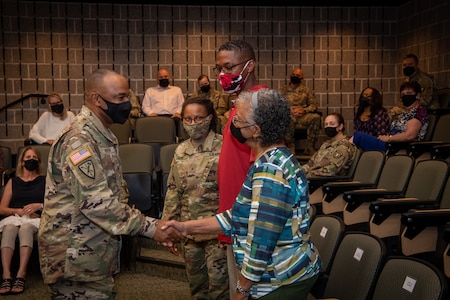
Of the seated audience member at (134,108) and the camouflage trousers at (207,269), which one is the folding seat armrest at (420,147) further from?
the seated audience member at (134,108)

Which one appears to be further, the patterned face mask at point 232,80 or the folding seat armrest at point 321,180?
the folding seat armrest at point 321,180

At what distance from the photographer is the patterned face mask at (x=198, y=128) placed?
11.3 ft

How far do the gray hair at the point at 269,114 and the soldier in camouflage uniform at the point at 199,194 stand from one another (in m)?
1.41

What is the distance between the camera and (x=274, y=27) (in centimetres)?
983

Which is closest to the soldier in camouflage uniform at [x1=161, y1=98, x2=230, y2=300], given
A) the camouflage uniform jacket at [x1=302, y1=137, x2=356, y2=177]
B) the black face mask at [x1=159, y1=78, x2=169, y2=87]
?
the camouflage uniform jacket at [x1=302, y1=137, x2=356, y2=177]

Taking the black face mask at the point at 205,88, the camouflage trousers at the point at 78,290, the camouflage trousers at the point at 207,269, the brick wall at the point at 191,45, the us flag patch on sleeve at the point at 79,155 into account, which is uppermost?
the brick wall at the point at 191,45

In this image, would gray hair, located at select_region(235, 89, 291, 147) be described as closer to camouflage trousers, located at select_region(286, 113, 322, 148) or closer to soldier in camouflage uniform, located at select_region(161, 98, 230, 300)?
soldier in camouflage uniform, located at select_region(161, 98, 230, 300)

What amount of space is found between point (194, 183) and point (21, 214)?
230 centimetres

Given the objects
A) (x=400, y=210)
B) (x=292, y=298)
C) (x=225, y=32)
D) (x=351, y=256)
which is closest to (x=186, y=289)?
(x=400, y=210)

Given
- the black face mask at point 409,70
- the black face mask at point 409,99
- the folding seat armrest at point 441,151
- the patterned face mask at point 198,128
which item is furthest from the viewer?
the black face mask at point 409,70

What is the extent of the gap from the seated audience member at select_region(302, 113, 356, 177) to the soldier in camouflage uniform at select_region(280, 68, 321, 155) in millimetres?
2931

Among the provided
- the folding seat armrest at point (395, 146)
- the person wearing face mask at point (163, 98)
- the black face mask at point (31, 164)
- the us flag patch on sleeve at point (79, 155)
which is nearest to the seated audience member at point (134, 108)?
the person wearing face mask at point (163, 98)

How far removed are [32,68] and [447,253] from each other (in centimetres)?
796

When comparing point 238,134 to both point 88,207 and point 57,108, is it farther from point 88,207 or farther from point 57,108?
point 57,108
